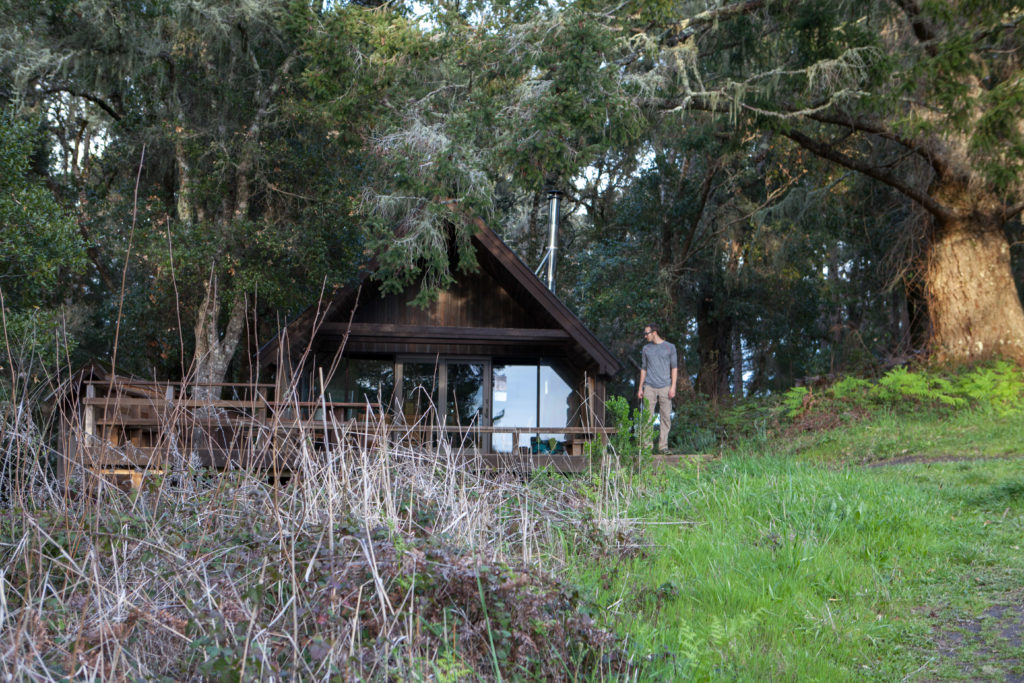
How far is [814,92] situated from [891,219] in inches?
257

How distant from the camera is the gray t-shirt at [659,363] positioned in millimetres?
12641

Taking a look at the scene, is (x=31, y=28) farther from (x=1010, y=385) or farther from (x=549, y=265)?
(x=1010, y=385)

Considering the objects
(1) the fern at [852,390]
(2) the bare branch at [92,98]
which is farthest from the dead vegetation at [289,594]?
(2) the bare branch at [92,98]

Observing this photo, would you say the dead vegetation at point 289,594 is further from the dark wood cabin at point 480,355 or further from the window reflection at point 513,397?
the window reflection at point 513,397

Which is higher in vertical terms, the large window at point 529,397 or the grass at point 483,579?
the large window at point 529,397

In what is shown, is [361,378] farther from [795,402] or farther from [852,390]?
[852,390]

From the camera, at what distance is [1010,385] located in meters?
13.2

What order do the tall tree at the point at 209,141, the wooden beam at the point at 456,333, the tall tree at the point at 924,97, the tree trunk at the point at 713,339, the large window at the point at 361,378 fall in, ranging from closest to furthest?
1. the tall tree at the point at 924,97
2. the wooden beam at the point at 456,333
3. the tall tree at the point at 209,141
4. the large window at the point at 361,378
5. the tree trunk at the point at 713,339

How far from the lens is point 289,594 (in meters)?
3.70

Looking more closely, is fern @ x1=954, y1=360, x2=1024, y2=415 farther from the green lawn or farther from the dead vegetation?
the dead vegetation

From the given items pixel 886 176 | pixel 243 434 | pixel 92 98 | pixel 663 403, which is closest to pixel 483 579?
pixel 243 434

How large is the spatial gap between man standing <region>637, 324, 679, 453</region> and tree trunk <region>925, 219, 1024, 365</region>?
5.45m

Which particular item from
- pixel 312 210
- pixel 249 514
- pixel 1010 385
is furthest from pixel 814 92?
pixel 249 514

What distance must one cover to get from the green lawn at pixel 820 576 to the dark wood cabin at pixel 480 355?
6.75 meters
